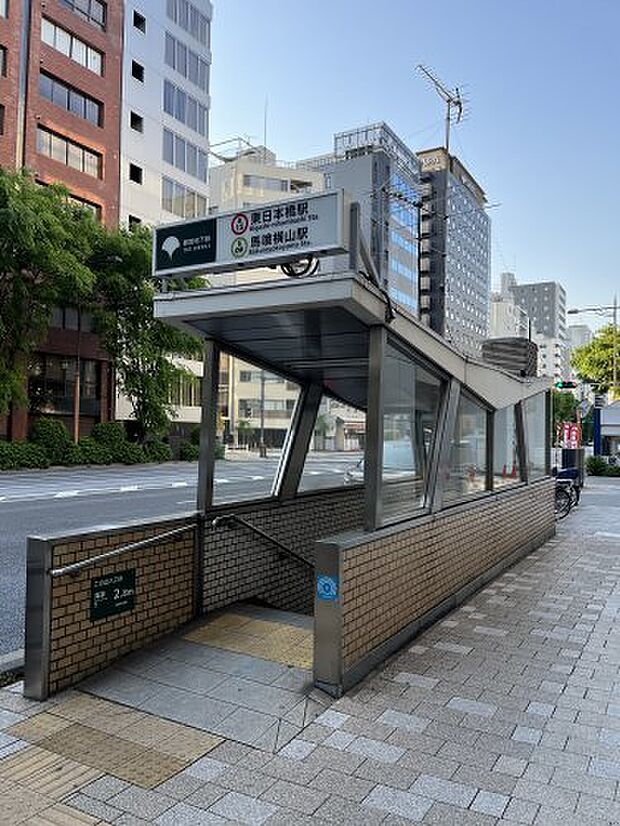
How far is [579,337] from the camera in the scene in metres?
176

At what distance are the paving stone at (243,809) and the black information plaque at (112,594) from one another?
1577mm

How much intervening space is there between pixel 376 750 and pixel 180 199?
38009mm

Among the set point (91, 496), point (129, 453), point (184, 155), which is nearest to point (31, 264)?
point (129, 453)

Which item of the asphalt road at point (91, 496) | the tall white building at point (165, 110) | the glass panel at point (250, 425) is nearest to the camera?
the glass panel at point (250, 425)

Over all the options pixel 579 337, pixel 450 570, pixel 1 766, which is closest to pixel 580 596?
pixel 450 570

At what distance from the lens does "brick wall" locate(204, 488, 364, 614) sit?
5.28m

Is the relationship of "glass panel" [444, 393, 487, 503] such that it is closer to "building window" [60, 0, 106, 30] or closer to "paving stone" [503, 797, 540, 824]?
"paving stone" [503, 797, 540, 824]

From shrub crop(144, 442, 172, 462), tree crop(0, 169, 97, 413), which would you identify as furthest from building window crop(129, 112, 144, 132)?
shrub crop(144, 442, 172, 462)

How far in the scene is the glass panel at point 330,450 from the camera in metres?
6.92

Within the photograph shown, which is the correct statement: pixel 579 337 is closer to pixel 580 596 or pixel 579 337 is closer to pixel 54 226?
pixel 54 226

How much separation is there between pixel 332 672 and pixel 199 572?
61.3 inches

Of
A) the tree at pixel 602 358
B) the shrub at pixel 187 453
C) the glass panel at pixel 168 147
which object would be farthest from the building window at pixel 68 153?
the tree at pixel 602 358

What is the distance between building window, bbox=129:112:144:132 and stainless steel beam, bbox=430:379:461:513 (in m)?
33.8

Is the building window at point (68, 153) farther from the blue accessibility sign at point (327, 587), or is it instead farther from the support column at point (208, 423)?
the blue accessibility sign at point (327, 587)
